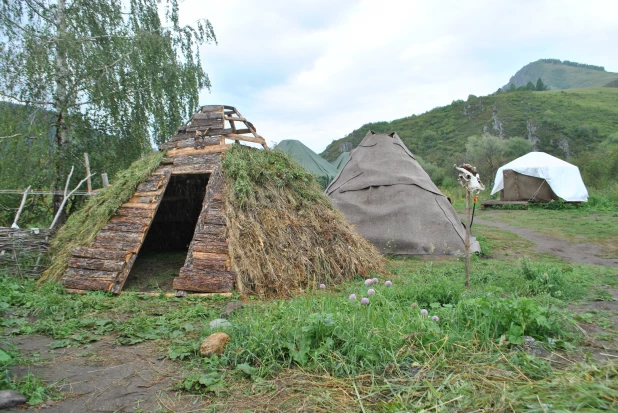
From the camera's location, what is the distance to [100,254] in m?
5.84

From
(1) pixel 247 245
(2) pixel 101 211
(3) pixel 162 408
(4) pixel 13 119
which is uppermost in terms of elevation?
(4) pixel 13 119

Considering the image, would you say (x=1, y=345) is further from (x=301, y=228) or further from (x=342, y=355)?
(x=301, y=228)

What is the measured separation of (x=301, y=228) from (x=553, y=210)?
14.5m

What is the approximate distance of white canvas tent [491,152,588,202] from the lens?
17.9 m

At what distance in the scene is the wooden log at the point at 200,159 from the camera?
6.69 meters

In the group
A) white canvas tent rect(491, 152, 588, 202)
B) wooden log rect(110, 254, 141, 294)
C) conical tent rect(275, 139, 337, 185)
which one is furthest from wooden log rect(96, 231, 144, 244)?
white canvas tent rect(491, 152, 588, 202)

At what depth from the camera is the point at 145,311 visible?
484cm

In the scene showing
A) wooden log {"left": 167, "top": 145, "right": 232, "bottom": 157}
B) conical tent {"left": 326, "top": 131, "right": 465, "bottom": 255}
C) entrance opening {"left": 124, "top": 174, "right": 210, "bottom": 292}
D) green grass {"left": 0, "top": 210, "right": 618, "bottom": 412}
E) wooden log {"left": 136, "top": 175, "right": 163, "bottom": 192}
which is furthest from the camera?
conical tent {"left": 326, "top": 131, "right": 465, "bottom": 255}

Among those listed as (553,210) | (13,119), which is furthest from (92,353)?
(553,210)

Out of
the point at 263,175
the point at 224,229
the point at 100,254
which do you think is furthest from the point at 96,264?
the point at 263,175

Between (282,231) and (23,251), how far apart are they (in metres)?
3.75

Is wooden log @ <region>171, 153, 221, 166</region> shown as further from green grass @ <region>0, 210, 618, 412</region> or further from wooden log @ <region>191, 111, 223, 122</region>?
green grass @ <region>0, 210, 618, 412</region>

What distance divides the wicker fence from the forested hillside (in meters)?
32.1

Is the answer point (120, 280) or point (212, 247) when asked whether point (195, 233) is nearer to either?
point (212, 247)
